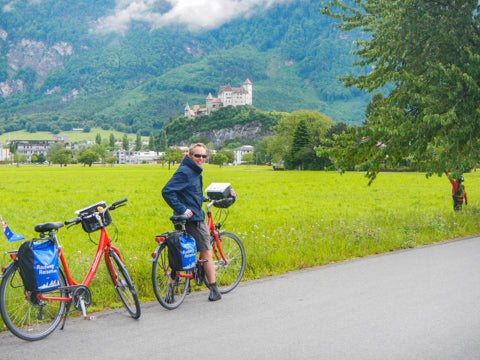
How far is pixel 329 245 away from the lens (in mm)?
10094

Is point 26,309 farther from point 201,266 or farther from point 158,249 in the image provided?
point 201,266

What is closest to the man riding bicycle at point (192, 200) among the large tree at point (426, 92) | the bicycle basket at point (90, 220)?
the bicycle basket at point (90, 220)

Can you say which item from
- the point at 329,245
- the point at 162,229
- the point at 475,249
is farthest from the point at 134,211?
the point at 475,249

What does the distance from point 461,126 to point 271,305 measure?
8.41 m

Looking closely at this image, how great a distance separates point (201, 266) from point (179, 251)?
2.26 ft

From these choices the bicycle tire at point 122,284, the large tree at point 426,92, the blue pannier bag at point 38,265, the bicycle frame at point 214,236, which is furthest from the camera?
the large tree at point 426,92

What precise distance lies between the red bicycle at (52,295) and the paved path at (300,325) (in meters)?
0.18

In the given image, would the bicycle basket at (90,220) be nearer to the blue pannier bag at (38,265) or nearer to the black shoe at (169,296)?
the blue pannier bag at (38,265)

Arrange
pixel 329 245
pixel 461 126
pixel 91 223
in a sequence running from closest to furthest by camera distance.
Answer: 1. pixel 91 223
2. pixel 329 245
3. pixel 461 126

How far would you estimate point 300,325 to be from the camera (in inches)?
212

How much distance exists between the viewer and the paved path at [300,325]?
181 inches

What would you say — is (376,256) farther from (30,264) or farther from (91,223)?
(30,264)

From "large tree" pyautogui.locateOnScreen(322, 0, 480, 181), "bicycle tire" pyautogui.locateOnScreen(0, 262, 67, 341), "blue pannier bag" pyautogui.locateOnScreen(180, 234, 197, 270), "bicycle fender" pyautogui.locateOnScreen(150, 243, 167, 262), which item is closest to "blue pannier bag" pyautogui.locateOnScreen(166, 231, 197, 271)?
"blue pannier bag" pyautogui.locateOnScreen(180, 234, 197, 270)

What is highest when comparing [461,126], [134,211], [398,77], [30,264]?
[398,77]
